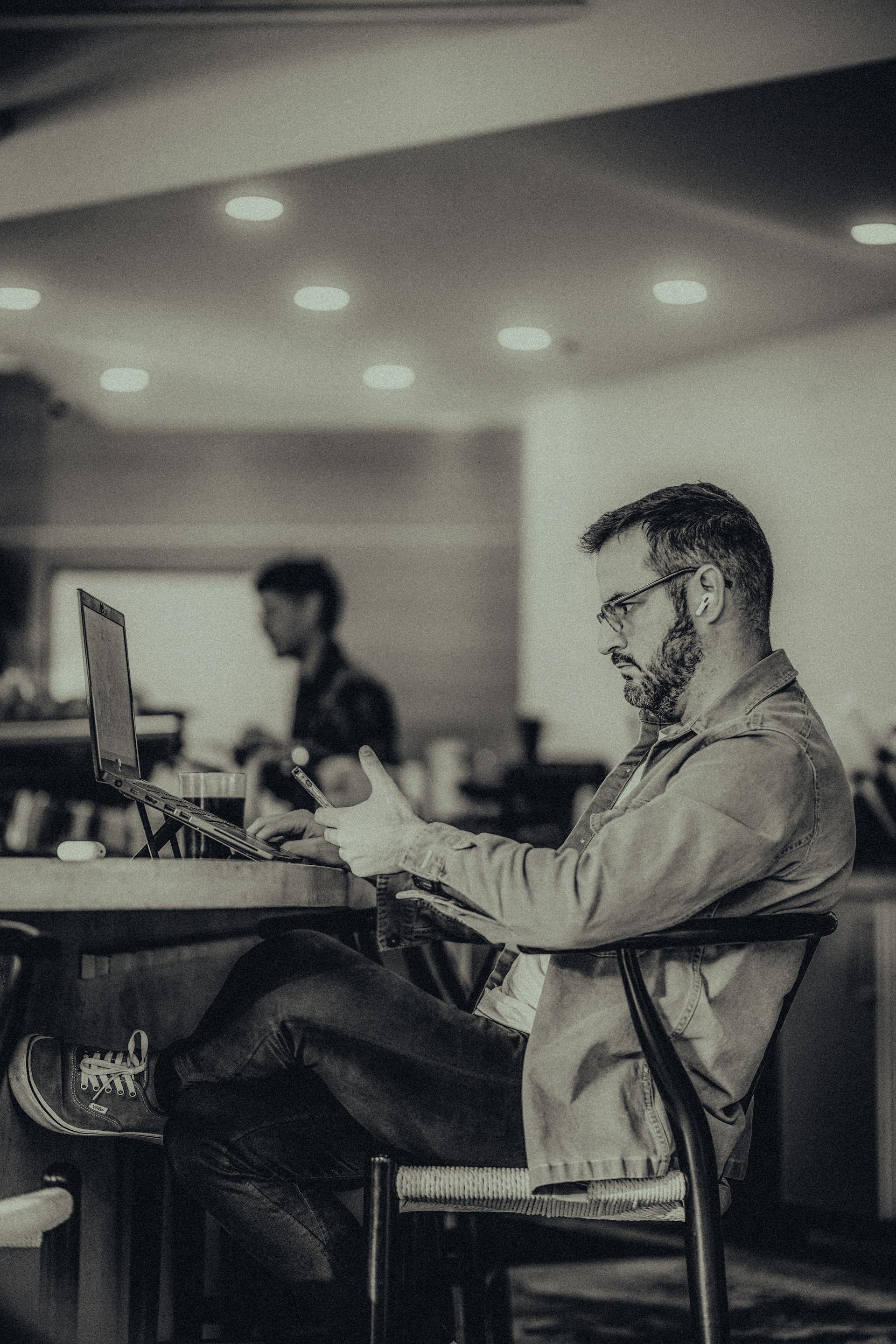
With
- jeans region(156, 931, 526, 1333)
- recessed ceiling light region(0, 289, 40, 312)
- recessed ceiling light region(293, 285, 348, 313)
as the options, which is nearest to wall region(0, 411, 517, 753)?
recessed ceiling light region(0, 289, 40, 312)

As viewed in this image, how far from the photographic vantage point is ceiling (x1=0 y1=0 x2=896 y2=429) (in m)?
3.54

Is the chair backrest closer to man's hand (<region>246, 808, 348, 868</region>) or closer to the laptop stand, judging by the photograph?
man's hand (<region>246, 808, 348, 868</region>)

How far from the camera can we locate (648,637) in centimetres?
186

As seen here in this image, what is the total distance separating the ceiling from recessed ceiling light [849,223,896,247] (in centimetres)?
4

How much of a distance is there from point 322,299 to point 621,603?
3384mm

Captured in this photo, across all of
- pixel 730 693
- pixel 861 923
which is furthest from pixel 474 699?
pixel 730 693

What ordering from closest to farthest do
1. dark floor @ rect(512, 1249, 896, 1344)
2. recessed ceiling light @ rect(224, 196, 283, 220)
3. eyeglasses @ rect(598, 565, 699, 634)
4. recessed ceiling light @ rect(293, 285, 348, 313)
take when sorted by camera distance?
1. eyeglasses @ rect(598, 565, 699, 634)
2. dark floor @ rect(512, 1249, 896, 1344)
3. recessed ceiling light @ rect(224, 196, 283, 220)
4. recessed ceiling light @ rect(293, 285, 348, 313)

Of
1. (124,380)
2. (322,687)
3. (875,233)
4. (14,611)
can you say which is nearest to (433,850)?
(322,687)

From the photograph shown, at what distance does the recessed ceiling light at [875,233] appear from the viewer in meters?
4.25

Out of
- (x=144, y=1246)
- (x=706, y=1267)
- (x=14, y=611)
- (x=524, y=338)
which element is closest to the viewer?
(x=706, y=1267)

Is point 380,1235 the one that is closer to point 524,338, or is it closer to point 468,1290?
point 468,1290

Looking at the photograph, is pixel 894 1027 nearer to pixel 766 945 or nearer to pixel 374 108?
pixel 766 945

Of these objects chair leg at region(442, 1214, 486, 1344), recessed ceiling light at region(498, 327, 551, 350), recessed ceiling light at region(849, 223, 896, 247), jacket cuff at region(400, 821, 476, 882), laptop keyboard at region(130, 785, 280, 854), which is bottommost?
chair leg at region(442, 1214, 486, 1344)

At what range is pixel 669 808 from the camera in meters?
1.60
